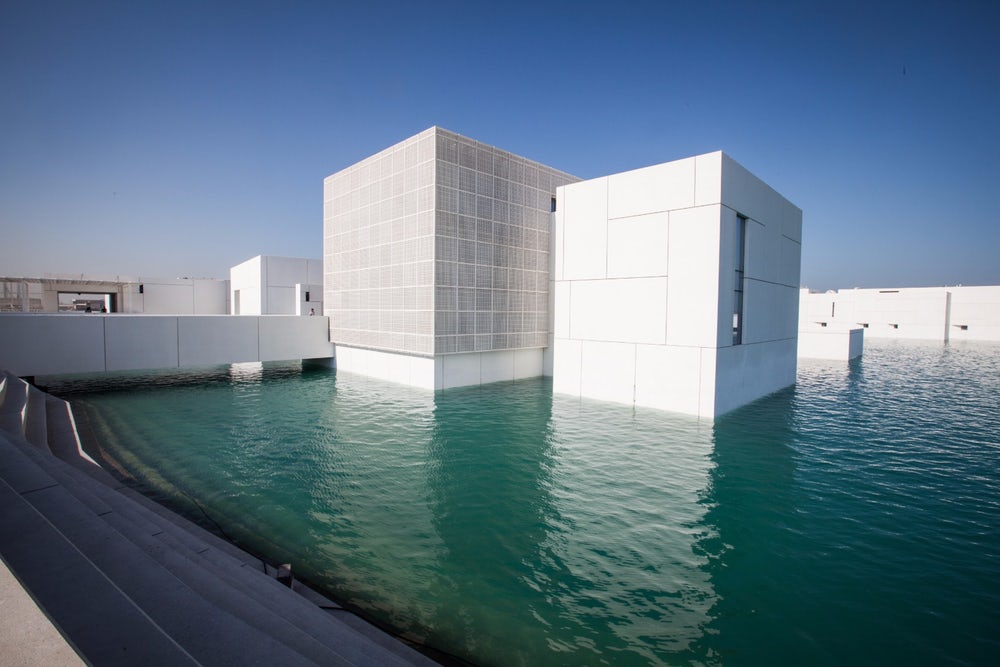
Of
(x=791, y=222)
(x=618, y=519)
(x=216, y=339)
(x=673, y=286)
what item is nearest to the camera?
(x=618, y=519)

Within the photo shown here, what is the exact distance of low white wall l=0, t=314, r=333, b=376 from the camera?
1330cm

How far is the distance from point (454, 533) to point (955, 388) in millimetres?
18260

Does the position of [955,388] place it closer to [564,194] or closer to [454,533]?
[564,194]

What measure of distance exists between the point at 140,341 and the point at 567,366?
1280 centimetres

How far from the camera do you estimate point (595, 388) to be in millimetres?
13688

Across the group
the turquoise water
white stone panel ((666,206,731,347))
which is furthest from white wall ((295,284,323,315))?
white stone panel ((666,206,731,347))

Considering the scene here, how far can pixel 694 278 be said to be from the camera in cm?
1161

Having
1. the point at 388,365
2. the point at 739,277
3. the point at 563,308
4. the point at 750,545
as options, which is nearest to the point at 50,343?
the point at 388,365

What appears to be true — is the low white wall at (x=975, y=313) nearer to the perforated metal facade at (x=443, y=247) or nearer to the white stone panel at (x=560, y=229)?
the perforated metal facade at (x=443, y=247)

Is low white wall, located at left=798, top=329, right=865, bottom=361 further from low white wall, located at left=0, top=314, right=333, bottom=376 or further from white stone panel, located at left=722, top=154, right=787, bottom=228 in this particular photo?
low white wall, located at left=0, top=314, right=333, bottom=376

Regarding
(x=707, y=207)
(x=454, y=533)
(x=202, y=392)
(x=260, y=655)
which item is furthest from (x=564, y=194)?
(x=260, y=655)

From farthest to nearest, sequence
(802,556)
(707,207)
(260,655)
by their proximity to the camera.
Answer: (707,207), (802,556), (260,655)

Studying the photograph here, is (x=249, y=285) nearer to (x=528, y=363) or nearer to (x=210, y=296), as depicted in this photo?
(x=210, y=296)

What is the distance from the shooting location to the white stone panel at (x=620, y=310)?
1228 cm
